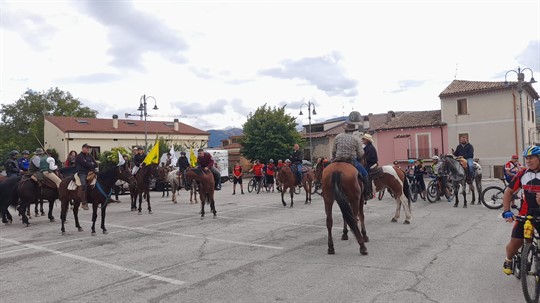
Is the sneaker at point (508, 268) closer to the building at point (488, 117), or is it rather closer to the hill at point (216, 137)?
the building at point (488, 117)

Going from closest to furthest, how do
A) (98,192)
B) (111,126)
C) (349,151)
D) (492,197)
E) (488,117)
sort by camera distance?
(349,151) → (98,192) → (492,197) → (488,117) → (111,126)

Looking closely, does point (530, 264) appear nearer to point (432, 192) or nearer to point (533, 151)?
point (533, 151)

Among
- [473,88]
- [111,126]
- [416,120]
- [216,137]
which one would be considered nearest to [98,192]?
[473,88]

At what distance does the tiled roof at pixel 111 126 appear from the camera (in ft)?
170

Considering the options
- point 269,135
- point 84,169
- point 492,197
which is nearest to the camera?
point 84,169

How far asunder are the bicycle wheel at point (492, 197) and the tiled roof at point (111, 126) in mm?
47574

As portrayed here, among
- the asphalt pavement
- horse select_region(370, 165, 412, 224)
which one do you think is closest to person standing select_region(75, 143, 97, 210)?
the asphalt pavement

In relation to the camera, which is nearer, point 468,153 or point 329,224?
point 329,224

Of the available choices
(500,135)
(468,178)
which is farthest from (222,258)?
(500,135)

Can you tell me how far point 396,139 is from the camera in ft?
151

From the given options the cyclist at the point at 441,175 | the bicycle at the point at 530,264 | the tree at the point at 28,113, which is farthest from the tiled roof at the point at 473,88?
the tree at the point at 28,113

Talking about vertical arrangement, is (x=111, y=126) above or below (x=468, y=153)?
above

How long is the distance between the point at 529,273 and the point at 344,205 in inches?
120

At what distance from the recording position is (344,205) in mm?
7230
